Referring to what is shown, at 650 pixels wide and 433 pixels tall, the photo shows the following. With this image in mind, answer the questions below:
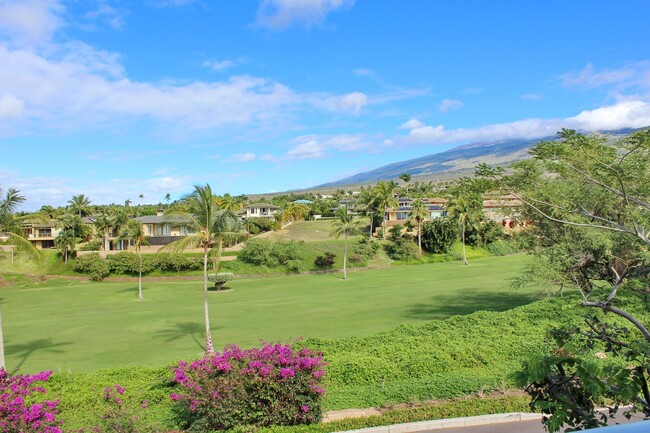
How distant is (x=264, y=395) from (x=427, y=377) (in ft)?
18.3

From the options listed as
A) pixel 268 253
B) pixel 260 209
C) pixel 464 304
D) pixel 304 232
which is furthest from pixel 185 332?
pixel 260 209

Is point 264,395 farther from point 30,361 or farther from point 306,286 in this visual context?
point 306,286

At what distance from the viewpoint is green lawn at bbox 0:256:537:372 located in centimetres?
2783

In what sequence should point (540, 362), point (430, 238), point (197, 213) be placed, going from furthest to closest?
1. point (430, 238)
2. point (197, 213)
3. point (540, 362)

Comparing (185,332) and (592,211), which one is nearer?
(592,211)

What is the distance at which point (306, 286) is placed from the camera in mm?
56781

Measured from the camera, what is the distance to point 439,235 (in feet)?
260

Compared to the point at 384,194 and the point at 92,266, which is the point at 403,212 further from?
the point at 92,266

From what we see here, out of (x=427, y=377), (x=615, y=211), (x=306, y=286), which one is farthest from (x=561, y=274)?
(x=306, y=286)

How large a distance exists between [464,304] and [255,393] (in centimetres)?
2930

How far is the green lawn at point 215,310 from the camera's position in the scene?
27828mm

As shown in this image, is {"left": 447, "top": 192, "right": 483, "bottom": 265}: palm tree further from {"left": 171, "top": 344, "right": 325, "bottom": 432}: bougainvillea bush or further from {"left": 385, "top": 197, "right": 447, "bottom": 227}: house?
{"left": 171, "top": 344, "right": 325, "bottom": 432}: bougainvillea bush

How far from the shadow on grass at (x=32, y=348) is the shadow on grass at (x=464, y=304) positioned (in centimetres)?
2092

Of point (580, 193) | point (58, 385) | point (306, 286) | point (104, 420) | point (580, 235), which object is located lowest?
point (306, 286)
